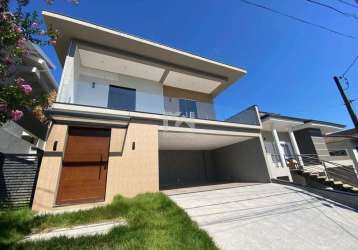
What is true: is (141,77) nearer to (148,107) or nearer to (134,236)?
(148,107)

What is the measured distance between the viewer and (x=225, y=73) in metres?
10.7

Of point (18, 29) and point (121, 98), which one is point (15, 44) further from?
point (121, 98)

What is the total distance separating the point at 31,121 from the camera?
5.66 m

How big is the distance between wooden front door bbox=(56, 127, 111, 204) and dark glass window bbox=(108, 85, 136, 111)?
11.2ft

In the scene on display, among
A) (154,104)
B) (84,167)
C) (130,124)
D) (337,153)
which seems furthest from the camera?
(337,153)

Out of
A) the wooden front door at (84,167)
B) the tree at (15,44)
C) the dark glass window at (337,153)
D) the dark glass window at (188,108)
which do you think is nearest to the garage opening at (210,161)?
the dark glass window at (188,108)

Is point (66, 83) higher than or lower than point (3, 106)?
higher

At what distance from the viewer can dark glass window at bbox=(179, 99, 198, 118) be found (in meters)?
11.0

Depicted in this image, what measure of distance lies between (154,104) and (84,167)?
14.1 ft

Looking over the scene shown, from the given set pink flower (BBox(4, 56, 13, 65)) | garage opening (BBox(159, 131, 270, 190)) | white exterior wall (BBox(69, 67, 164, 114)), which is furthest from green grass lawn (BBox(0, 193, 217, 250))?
garage opening (BBox(159, 131, 270, 190))

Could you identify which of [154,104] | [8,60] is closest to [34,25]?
[8,60]

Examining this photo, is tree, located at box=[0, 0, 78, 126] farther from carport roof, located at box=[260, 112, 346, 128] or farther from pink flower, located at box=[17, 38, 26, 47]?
carport roof, located at box=[260, 112, 346, 128]

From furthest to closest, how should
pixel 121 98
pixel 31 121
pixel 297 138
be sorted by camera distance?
pixel 297 138 < pixel 121 98 < pixel 31 121

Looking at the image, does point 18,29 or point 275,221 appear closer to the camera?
point 18,29
